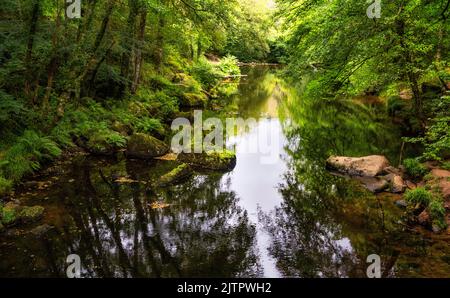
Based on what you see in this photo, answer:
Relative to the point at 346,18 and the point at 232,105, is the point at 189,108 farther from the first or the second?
the point at 346,18

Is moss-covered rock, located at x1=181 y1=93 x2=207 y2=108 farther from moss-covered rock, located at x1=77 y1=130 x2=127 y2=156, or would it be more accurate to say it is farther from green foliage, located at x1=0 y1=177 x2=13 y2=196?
green foliage, located at x1=0 y1=177 x2=13 y2=196

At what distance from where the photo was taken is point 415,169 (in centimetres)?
1171

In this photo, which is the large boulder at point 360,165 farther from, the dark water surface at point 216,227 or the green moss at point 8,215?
the green moss at point 8,215

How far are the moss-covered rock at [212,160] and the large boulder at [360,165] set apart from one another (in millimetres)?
3222

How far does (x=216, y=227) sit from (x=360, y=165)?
231 inches

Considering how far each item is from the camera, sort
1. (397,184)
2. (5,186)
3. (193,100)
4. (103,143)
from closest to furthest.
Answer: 1. (5,186)
2. (397,184)
3. (103,143)
4. (193,100)

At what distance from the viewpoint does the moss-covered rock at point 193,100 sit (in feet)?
77.5

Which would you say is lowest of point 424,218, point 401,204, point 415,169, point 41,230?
point 41,230

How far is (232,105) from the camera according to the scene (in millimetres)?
26609

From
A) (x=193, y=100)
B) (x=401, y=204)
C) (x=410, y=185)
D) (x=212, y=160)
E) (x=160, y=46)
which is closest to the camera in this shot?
(x=401, y=204)

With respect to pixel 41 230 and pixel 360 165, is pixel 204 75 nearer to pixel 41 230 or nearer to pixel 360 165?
pixel 360 165

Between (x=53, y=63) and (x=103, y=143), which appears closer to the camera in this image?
(x=53, y=63)

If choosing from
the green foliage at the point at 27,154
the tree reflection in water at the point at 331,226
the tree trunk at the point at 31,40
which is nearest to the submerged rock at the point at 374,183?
the tree reflection in water at the point at 331,226

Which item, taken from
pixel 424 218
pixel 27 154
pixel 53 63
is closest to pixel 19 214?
pixel 27 154
